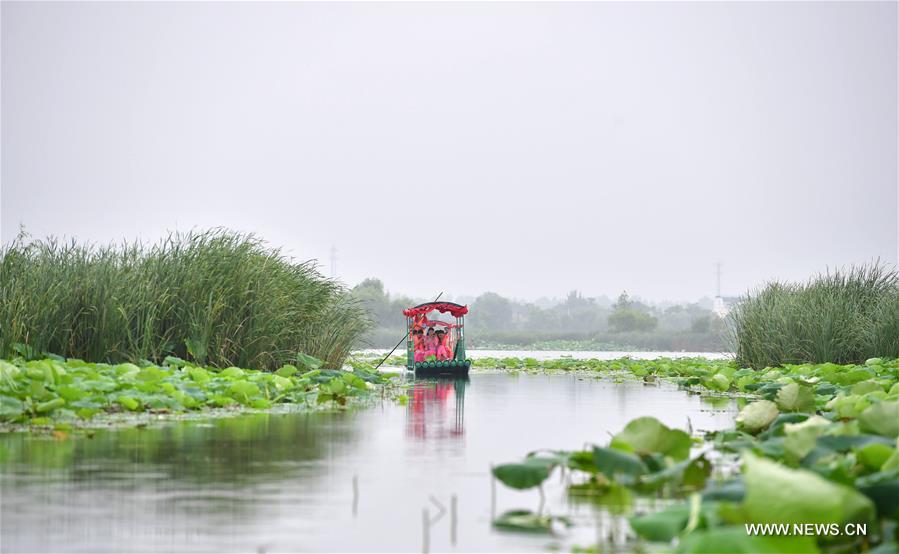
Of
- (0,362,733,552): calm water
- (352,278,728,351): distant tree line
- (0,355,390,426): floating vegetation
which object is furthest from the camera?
(352,278,728,351): distant tree line

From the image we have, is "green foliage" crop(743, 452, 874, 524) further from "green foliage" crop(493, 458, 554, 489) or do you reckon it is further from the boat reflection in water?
the boat reflection in water

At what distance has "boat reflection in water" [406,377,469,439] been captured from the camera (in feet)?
28.2

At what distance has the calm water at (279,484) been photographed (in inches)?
157

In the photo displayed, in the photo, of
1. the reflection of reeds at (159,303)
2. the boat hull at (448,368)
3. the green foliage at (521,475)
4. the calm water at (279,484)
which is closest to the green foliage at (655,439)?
the calm water at (279,484)

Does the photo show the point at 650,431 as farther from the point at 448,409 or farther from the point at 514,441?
the point at 448,409

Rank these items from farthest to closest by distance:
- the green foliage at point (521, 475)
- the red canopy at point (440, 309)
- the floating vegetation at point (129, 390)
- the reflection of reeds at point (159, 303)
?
the red canopy at point (440, 309) → the reflection of reeds at point (159, 303) → the floating vegetation at point (129, 390) → the green foliage at point (521, 475)

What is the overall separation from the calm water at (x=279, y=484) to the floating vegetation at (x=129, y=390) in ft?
1.87

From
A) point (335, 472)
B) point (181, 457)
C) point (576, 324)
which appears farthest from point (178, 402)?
point (576, 324)

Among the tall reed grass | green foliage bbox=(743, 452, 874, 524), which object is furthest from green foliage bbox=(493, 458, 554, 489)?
the tall reed grass

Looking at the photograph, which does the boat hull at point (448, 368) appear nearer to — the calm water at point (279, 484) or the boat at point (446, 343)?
the boat at point (446, 343)

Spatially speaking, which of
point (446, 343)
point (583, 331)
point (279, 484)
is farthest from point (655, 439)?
point (583, 331)

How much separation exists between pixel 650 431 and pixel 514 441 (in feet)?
8.93

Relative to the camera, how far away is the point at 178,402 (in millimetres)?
9023

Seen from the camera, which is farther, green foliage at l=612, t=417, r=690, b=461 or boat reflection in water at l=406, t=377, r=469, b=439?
boat reflection in water at l=406, t=377, r=469, b=439
